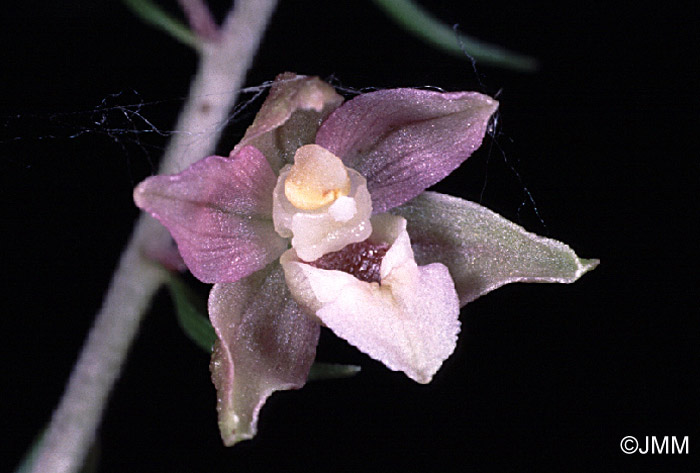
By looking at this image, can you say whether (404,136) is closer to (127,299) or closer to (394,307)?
(394,307)

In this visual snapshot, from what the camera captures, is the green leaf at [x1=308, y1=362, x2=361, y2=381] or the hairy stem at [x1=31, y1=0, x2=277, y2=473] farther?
the hairy stem at [x1=31, y1=0, x2=277, y2=473]

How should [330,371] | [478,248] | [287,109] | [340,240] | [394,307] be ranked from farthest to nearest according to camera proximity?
[330,371]
[478,248]
[340,240]
[394,307]
[287,109]

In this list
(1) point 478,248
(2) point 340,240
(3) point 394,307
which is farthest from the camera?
(1) point 478,248

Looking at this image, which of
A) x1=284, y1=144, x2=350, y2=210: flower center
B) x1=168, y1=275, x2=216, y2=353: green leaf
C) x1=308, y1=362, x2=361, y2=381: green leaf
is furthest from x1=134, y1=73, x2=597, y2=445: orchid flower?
x1=168, y1=275, x2=216, y2=353: green leaf

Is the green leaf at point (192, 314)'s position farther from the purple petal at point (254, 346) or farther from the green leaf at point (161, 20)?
the green leaf at point (161, 20)

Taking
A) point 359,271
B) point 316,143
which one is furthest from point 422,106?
point 359,271

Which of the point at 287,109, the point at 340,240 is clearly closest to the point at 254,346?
the point at 340,240

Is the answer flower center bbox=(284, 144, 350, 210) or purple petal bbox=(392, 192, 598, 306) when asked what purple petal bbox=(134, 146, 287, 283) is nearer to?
flower center bbox=(284, 144, 350, 210)
